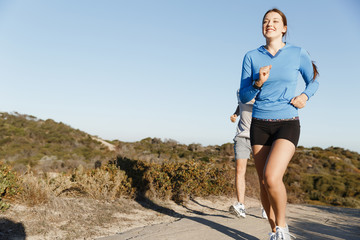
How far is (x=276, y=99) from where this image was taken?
2781 mm

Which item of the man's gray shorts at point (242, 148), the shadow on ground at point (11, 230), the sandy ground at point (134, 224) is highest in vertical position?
the man's gray shorts at point (242, 148)

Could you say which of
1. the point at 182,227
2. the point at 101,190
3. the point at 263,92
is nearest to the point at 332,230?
the point at 182,227

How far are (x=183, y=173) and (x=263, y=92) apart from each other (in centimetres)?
418

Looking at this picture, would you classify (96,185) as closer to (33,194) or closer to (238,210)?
(33,194)

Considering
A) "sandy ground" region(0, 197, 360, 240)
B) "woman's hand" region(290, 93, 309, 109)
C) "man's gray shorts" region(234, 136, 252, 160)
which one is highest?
"woman's hand" region(290, 93, 309, 109)

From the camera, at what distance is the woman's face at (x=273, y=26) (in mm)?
2879

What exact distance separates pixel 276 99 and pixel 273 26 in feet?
2.22

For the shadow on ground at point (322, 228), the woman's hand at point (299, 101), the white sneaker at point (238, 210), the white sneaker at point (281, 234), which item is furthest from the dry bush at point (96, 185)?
the woman's hand at point (299, 101)

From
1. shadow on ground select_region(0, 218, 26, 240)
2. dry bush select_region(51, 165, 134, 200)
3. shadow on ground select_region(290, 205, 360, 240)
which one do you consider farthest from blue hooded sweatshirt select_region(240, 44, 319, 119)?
dry bush select_region(51, 165, 134, 200)

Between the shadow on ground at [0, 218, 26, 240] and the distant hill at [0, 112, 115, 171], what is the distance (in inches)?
332

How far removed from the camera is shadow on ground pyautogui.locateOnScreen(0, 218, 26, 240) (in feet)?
12.1

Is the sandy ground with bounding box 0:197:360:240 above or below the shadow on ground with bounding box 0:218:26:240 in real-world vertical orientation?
above

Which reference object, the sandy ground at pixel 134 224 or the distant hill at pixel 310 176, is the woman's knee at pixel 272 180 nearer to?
the sandy ground at pixel 134 224

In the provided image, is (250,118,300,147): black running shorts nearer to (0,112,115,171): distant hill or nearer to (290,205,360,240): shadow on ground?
(290,205,360,240): shadow on ground
